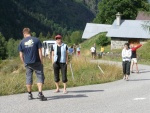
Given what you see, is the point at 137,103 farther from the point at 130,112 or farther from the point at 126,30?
the point at 126,30

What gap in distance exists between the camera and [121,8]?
7581 cm

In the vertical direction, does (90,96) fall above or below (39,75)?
below

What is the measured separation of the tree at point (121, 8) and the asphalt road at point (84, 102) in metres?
64.7

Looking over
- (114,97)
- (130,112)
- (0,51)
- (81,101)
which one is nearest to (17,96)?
(81,101)

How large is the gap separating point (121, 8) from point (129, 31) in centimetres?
1890

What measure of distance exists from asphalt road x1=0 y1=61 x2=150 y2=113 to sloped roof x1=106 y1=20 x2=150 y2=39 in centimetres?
4588

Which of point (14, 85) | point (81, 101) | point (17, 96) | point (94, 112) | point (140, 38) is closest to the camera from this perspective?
point (94, 112)

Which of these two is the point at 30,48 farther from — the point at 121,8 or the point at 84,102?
the point at 121,8

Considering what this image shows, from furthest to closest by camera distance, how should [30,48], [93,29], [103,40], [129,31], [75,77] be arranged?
[93,29]
[103,40]
[129,31]
[75,77]
[30,48]

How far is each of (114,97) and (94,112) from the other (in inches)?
95.0

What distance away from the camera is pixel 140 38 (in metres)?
57.1

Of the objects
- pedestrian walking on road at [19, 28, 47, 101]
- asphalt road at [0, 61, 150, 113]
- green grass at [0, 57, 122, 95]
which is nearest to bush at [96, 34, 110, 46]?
green grass at [0, 57, 122, 95]

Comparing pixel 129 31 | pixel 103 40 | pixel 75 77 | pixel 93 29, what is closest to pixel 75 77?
pixel 75 77

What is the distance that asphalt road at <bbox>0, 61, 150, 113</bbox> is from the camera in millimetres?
8289
